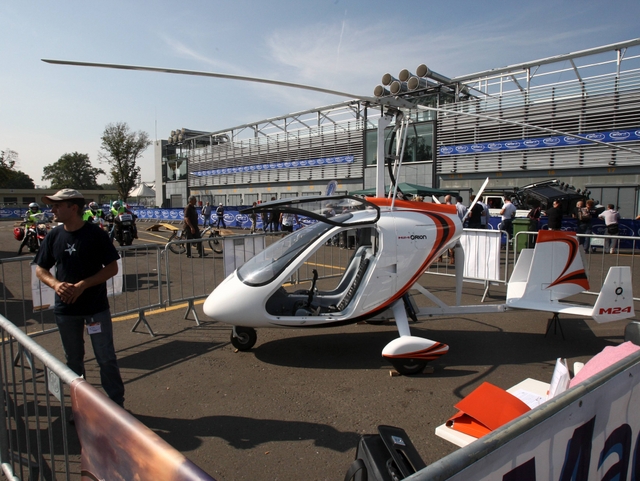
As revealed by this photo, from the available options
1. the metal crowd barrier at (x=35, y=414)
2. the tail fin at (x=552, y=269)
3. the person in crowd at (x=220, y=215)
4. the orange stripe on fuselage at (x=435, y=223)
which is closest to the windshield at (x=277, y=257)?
the orange stripe on fuselage at (x=435, y=223)

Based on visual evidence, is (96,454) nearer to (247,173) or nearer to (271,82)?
(271,82)

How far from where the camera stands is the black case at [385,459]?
74.8 inches

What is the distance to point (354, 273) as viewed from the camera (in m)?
5.57

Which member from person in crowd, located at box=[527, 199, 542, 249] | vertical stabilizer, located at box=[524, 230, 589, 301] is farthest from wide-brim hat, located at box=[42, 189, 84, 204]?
person in crowd, located at box=[527, 199, 542, 249]

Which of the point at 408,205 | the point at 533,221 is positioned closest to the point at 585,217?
the point at 533,221

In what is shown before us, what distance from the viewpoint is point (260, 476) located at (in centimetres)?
299

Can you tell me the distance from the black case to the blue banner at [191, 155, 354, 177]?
2802cm

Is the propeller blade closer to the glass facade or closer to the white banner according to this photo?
the white banner

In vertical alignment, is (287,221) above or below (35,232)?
above

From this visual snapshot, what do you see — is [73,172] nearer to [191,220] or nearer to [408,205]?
[191,220]

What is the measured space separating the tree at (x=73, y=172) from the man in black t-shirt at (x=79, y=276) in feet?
389

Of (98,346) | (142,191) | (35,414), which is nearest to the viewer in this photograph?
(35,414)

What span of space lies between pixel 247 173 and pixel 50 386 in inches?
1481

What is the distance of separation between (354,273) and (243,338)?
1.66 m
